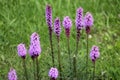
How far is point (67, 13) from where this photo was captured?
5043mm

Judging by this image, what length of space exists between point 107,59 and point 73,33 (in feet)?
2.40

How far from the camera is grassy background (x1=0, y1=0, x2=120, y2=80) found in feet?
13.0

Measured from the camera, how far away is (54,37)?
15.3 feet

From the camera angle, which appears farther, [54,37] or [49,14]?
[54,37]

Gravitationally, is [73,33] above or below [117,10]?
below

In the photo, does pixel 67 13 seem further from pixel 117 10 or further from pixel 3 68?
pixel 3 68

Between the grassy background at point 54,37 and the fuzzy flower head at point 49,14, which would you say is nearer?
the fuzzy flower head at point 49,14

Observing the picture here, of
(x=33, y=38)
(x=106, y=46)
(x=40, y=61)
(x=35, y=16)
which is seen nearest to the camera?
(x=33, y=38)

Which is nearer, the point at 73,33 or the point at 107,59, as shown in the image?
the point at 107,59

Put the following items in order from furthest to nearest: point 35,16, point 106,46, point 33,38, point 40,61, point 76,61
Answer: point 35,16 → point 106,46 → point 40,61 → point 76,61 → point 33,38

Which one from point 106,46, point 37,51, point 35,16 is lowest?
point 37,51

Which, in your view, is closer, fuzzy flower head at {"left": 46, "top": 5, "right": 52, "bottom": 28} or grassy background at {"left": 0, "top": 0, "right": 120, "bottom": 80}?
fuzzy flower head at {"left": 46, "top": 5, "right": 52, "bottom": 28}

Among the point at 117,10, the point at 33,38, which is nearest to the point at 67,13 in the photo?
the point at 117,10

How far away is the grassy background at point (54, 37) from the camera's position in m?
3.97
